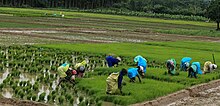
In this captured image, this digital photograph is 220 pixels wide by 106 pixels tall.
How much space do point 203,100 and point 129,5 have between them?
10156 cm

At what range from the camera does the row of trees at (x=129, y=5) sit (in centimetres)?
9775

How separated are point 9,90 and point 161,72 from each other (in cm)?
668

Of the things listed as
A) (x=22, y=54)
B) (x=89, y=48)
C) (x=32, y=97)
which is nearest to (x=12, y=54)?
(x=22, y=54)

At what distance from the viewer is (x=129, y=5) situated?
113 m

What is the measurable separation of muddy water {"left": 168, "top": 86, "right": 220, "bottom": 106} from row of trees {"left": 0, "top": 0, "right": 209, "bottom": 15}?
79737 millimetres

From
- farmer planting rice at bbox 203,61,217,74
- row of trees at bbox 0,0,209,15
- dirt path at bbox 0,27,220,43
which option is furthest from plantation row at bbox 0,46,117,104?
row of trees at bbox 0,0,209,15

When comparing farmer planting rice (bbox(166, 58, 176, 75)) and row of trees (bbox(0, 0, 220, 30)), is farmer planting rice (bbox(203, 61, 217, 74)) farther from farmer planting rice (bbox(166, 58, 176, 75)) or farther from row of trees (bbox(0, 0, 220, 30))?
row of trees (bbox(0, 0, 220, 30))

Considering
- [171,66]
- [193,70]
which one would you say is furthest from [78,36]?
[193,70]

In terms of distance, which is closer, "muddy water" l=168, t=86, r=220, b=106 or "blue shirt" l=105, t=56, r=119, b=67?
"muddy water" l=168, t=86, r=220, b=106

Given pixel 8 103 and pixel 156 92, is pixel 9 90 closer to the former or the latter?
pixel 8 103

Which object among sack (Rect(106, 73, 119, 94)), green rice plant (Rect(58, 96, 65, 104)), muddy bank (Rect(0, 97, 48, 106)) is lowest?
green rice plant (Rect(58, 96, 65, 104))

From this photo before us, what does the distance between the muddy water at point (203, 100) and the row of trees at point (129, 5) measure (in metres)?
79.7

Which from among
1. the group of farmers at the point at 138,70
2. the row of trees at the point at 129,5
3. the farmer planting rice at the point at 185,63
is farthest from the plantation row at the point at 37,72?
the row of trees at the point at 129,5

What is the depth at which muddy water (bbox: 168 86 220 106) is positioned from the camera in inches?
470
